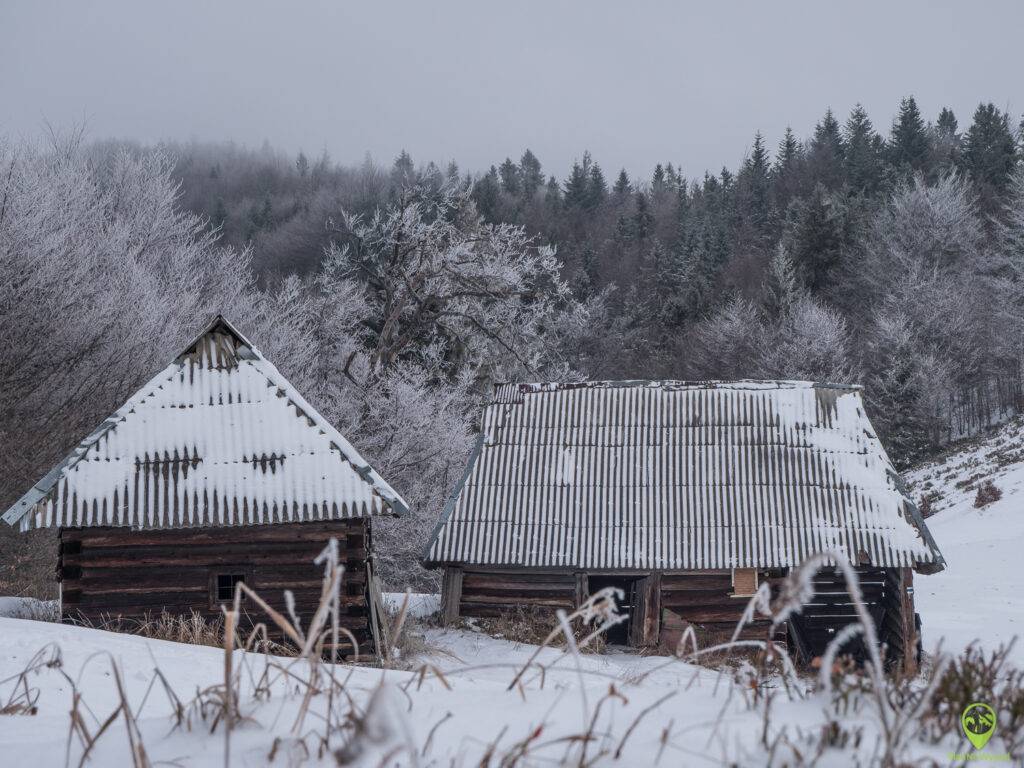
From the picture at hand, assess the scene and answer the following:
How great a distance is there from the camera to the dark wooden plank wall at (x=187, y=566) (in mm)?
10344

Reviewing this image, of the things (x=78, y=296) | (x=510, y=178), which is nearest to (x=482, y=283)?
(x=78, y=296)

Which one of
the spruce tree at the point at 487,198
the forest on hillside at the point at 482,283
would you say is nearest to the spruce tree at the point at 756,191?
the forest on hillside at the point at 482,283

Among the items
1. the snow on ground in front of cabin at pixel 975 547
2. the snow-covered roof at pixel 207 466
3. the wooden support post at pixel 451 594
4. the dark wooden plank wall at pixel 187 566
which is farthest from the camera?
the snow on ground in front of cabin at pixel 975 547

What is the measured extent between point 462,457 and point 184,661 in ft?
58.3

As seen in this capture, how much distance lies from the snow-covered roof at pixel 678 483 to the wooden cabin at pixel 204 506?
3065 millimetres

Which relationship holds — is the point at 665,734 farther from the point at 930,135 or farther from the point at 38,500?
the point at 930,135

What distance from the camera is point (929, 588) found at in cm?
1914

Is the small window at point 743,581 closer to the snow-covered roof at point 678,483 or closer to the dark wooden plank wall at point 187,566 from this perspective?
the snow-covered roof at point 678,483

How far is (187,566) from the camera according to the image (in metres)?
10.5

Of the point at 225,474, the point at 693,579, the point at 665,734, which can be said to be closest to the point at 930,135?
the point at 693,579

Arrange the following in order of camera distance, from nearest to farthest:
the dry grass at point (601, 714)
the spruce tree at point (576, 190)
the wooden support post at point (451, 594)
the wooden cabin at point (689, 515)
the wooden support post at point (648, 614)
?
the dry grass at point (601, 714) < the wooden cabin at point (689, 515) < the wooden support post at point (648, 614) < the wooden support post at point (451, 594) < the spruce tree at point (576, 190)

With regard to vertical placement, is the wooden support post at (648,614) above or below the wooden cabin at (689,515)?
below

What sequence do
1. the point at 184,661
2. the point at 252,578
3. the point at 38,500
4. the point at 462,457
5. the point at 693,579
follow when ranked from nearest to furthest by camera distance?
the point at 184,661, the point at 38,500, the point at 252,578, the point at 693,579, the point at 462,457

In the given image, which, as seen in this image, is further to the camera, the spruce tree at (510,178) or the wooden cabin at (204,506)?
the spruce tree at (510,178)
